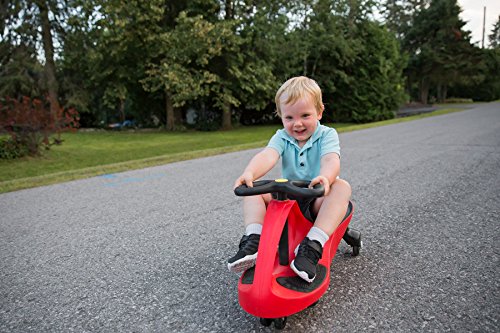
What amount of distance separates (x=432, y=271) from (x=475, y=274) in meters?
0.25

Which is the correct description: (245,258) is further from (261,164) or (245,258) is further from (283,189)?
(261,164)

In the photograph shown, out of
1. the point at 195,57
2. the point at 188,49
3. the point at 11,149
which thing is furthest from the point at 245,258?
the point at 195,57

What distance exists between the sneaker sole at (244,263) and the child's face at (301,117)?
→ 819 millimetres

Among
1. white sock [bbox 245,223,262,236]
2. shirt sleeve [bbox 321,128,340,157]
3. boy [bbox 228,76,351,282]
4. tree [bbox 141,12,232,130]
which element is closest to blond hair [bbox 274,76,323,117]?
boy [bbox 228,76,351,282]

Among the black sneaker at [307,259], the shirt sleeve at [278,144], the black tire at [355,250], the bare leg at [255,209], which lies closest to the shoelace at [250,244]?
the bare leg at [255,209]

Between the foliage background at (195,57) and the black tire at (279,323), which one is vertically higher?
the foliage background at (195,57)

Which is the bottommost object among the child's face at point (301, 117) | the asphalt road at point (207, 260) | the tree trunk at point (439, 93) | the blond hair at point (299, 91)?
the asphalt road at point (207, 260)

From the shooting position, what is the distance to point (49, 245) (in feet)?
10.6

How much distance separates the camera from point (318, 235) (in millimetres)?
2078

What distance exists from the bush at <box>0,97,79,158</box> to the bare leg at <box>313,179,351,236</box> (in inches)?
347

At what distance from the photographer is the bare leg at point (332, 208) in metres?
2.13

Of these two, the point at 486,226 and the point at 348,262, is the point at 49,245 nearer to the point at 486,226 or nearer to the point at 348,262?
the point at 348,262

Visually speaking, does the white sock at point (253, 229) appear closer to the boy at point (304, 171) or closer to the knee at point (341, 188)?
the boy at point (304, 171)

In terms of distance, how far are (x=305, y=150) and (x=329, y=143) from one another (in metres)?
0.15
